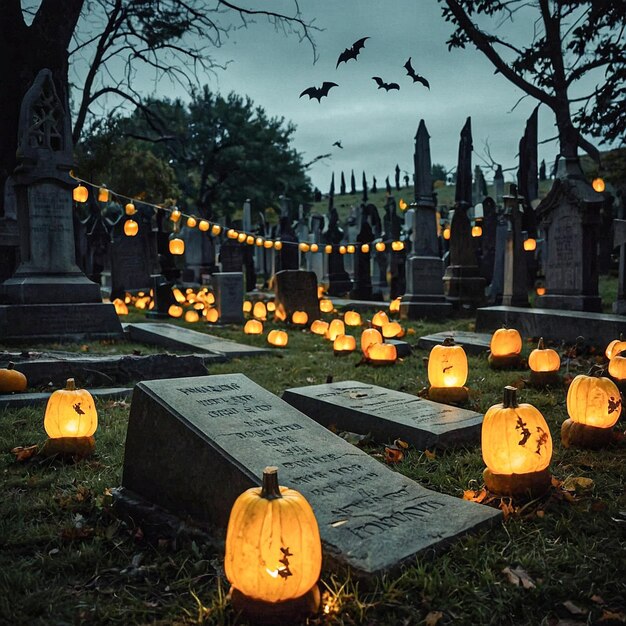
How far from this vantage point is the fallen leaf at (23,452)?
4.23 m

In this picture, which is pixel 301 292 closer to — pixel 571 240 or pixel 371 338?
pixel 371 338

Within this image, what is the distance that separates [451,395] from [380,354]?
94.0 inches

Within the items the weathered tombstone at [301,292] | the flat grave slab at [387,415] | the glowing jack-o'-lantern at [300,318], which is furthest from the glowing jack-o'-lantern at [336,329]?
the flat grave slab at [387,415]

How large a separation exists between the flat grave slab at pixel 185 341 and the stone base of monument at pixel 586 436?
17.8 feet

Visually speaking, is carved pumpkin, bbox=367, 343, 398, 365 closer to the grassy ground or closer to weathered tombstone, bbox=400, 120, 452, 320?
the grassy ground

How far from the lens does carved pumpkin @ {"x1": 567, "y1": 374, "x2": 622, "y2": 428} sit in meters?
4.30

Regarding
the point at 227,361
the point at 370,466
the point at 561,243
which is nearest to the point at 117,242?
the point at 227,361

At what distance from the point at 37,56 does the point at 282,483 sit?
14950 millimetres

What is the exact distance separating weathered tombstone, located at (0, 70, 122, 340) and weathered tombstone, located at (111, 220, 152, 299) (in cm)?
911

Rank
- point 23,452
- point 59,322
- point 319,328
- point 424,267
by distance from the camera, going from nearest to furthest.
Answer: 1. point 23,452
2. point 59,322
3. point 319,328
4. point 424,267

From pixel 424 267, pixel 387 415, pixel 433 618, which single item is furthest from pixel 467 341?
pixel 433 618

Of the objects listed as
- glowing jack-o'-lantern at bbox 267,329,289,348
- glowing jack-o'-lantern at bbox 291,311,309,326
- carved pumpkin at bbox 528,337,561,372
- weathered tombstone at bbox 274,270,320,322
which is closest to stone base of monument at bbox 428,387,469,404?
→ carved pumpkin at bbox 528,337,561,372

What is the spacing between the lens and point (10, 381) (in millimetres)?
5957

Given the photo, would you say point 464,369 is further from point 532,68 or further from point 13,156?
point 532,68
